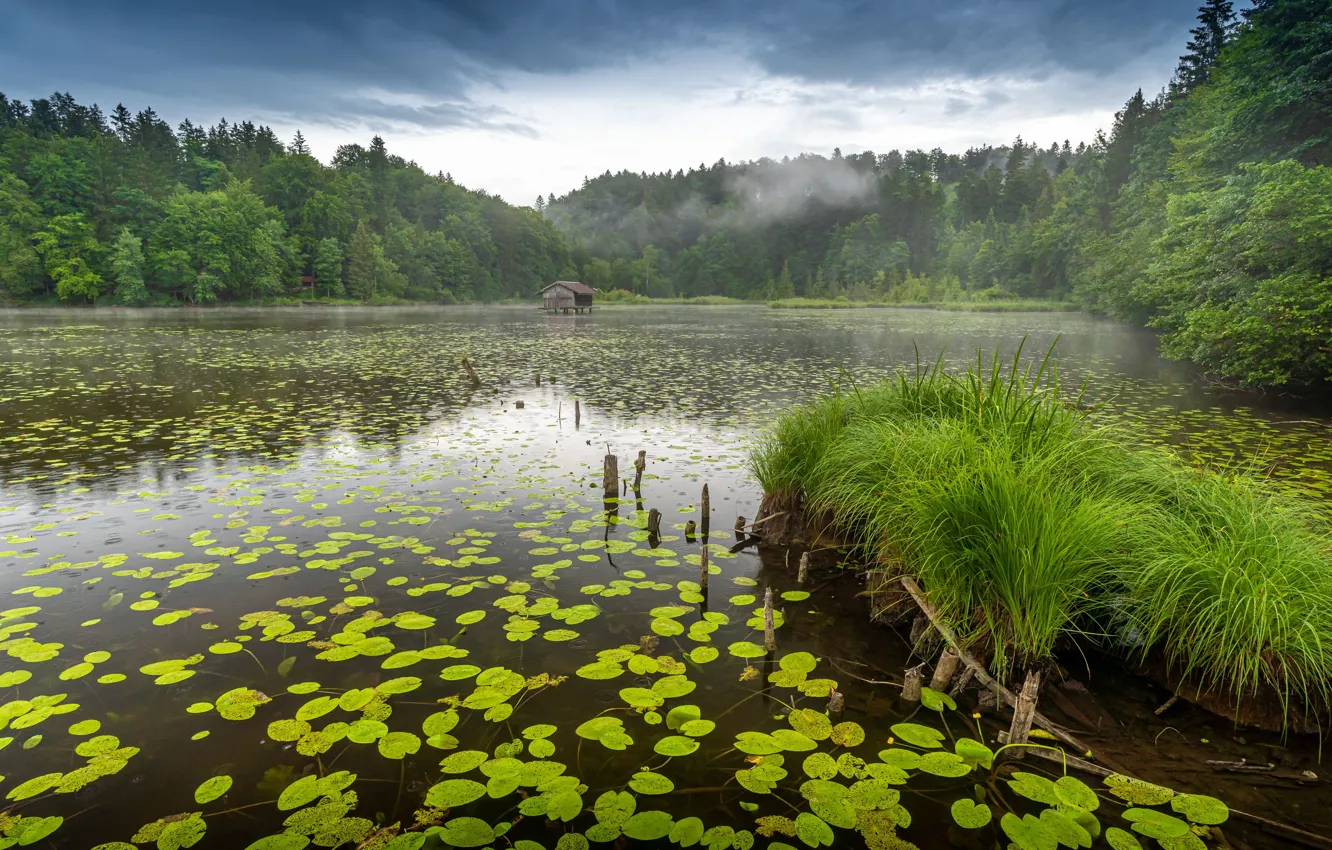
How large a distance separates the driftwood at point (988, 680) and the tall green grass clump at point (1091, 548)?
109 mm

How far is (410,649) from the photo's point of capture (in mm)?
3832

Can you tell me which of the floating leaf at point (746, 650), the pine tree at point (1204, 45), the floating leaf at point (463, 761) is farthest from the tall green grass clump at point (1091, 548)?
the pine tree at point (1204, 45)

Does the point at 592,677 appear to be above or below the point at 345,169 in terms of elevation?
below

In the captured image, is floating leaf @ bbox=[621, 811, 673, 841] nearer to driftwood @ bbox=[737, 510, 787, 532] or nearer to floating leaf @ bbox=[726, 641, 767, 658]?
floating leaf @ bbox=[726, 641, 767, 658]

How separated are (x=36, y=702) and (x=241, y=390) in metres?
12.5

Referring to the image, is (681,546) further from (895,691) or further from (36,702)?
(36,702)

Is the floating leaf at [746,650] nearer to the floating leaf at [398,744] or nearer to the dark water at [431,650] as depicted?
the dark water at [431,650]

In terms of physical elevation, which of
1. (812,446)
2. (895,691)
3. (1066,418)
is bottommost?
(895,691)

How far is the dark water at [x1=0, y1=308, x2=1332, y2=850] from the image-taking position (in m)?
2.65

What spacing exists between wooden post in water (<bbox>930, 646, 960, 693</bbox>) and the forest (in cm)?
1194

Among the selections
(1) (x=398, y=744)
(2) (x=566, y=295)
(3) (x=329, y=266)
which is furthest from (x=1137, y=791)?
(3) (x=329, y=266)

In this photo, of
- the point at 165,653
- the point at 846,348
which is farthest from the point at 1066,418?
the point at 846,348

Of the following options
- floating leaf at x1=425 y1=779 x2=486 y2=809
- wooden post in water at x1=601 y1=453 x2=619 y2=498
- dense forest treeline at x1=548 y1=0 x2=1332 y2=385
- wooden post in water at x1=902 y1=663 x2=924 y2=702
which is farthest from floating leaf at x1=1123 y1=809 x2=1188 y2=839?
dense forest treeline at x1=548 y1=0 x2=1332 y2=385

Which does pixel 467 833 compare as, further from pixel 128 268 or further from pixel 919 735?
pixel 128 268
